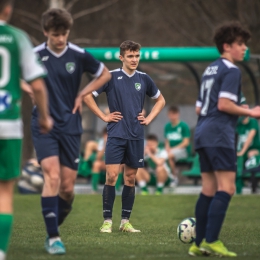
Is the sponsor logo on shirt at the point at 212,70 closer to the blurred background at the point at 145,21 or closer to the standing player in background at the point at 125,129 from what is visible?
the standing player in background at the point at 125,129

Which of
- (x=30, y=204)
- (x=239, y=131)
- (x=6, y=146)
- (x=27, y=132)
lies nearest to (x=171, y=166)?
(x=239, y=131)

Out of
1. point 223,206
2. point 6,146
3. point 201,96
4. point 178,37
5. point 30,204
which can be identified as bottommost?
point 30,204

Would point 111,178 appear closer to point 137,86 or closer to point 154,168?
point 137,86

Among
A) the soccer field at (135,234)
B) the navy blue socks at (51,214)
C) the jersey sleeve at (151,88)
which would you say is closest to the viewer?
the navy blue socks at (51,214)

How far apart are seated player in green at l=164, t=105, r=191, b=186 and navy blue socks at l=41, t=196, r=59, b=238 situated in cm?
1112

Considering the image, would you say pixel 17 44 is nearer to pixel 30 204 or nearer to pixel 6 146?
pixel 6 146

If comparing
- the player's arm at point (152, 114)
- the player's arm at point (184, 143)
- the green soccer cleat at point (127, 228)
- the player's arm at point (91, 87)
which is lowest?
the green soccer cleat at point (127, 228)

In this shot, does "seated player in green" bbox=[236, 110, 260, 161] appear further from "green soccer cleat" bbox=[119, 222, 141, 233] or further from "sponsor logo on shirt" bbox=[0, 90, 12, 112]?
"sponsor logo on shirt" bbox=[0, 90, 12, 112]

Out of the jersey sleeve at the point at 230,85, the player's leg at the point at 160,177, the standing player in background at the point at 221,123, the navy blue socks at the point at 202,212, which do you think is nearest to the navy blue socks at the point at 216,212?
the standing player in background at the point at 221,123

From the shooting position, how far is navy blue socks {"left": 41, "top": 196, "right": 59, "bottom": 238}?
707cm

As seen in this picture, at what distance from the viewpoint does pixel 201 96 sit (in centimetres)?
699

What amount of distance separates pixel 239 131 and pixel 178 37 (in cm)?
1169

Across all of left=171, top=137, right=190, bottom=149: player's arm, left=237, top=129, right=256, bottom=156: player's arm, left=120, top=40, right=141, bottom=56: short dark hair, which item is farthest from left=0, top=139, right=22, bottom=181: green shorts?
left=171, top=137, right=190, bottom=149: player's arm

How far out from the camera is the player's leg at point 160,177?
17641 mm
